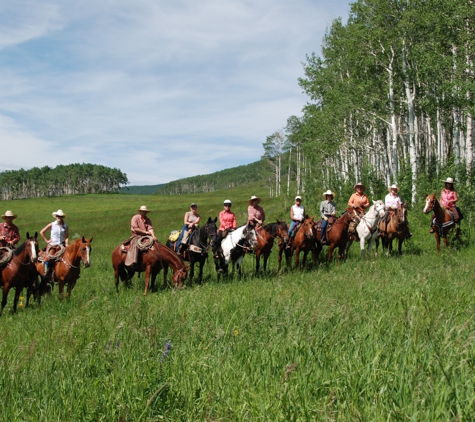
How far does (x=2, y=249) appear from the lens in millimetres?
10094

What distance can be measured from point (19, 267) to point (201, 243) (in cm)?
508

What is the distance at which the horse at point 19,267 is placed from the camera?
9.82 meters

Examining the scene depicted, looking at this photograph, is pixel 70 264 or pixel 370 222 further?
pixel 370 222

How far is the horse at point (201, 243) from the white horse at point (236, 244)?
649mm

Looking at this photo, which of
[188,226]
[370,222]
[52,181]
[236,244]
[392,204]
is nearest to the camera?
[236,244]

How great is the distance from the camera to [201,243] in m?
12.7

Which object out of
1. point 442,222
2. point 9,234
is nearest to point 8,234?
point 9,234

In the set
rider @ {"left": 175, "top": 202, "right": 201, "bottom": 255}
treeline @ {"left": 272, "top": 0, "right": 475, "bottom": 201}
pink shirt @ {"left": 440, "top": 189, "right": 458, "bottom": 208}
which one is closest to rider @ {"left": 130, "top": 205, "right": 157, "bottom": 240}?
rider @ {"left": 175, "top": 202, "right": 201, "bottom": 255}

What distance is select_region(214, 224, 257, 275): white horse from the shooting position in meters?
12.7

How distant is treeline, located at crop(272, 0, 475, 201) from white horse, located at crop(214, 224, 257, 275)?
12891mm

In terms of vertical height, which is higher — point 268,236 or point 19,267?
point 268,236

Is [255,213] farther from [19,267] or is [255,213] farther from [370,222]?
[19,267]

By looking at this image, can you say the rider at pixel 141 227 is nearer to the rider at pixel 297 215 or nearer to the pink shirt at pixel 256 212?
the pink shirt at pixel 256 212

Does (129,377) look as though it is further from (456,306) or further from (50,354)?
(456,306)
